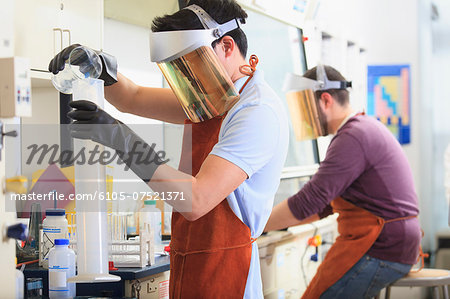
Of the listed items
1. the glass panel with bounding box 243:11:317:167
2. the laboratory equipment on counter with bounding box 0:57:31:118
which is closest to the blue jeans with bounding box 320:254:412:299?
the glass panel with bounding box 243:11:317:167

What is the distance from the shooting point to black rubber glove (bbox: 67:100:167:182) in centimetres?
122

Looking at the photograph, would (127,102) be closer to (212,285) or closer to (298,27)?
(212,285)

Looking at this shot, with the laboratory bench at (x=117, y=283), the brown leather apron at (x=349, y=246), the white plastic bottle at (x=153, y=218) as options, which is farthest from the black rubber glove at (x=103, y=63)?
the brown leather apron at (x=349, y=246)

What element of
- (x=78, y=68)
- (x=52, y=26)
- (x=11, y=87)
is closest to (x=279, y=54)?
(x=52, y=26)

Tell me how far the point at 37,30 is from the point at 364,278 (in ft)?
5.61

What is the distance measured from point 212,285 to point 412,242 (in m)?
1.32

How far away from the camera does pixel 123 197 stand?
2.47 metres

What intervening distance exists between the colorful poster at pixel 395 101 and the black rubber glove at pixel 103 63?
342 centimetres

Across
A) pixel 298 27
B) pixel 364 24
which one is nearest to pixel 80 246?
pixel 298 27

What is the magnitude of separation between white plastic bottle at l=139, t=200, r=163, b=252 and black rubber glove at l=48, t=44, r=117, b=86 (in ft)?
2.54

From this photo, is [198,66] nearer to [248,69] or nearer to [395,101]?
[248,69]

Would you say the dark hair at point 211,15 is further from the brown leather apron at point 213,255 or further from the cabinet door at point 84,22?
the cabinet door at point 84,22

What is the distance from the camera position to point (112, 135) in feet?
4.24

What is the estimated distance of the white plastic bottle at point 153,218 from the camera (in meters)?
2.23
